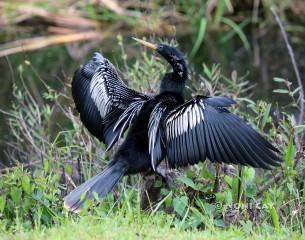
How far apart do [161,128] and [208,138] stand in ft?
1.34

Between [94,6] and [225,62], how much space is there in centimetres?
244

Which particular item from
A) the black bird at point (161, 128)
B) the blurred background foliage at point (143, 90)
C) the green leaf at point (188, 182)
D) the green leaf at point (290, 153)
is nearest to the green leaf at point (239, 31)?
the blurred background foliage at point (143, 90)

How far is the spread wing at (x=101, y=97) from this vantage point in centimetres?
607

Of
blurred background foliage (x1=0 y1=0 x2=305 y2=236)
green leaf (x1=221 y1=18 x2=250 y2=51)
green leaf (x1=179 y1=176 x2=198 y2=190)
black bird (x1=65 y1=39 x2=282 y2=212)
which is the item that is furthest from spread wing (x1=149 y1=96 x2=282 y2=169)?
green leaf (x1=221 y1=18 x2=250 y2=51)

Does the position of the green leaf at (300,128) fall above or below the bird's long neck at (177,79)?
below

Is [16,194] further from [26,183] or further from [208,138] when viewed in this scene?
[208,138]

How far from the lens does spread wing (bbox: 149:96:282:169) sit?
206 inches

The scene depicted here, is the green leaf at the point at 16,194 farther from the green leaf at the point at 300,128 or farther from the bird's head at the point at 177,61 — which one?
the green leaf at the point at 300,128

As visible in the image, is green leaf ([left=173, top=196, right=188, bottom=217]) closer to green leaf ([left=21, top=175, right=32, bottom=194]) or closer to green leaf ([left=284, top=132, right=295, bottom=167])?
green leaf ([left=284, top=132, right=295, bottom=167])

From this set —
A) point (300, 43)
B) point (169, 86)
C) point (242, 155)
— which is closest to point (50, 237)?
point (242, 155)

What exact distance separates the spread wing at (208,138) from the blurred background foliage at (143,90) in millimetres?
286

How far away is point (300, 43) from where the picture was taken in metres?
12.4

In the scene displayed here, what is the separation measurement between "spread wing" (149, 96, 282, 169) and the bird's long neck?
0.37m

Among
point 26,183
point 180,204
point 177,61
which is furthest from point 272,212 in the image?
point 26,183
